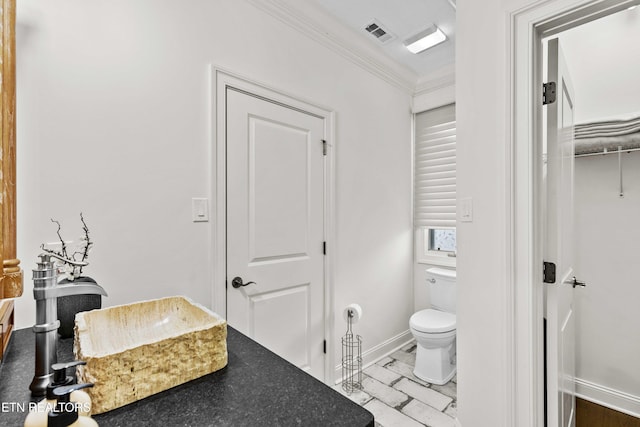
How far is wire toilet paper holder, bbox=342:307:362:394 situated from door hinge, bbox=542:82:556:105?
169 cm

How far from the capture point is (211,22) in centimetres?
166

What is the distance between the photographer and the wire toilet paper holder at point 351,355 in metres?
2.31

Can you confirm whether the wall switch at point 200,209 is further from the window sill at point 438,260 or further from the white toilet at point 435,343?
the window sill at point 438,260

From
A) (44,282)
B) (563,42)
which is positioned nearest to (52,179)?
(44,282)

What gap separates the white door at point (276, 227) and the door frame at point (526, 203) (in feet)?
3.92

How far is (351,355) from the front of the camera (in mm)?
2418

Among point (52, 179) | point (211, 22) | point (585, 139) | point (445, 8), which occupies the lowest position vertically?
point (52, 179)

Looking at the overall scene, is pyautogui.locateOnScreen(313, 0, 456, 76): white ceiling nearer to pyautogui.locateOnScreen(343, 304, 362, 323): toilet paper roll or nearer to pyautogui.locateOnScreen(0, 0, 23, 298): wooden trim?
pyautogui.locateOnScreen(0, 0, 23, 298): wooden trim

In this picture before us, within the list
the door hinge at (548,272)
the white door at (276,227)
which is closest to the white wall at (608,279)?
the door hinge at (548,272)

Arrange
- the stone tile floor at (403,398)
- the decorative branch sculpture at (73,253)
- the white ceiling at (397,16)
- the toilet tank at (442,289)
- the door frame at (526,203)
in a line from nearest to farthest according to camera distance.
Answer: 1. the decorative branch sculpture at (73,253)
2. the door frame at (526,203)
3. the stone tile floor at (403,398)
4. the white ceiling at (397,16)
5. the toilet tank at (442,289)

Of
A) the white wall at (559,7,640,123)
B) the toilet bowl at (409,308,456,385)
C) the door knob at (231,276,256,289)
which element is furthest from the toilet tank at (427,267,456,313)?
the door knob at (231,276,256,289)

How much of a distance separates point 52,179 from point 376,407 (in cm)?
213

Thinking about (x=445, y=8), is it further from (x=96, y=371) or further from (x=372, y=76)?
(x=96, y=371)

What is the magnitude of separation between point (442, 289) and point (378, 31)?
2.15 metres
